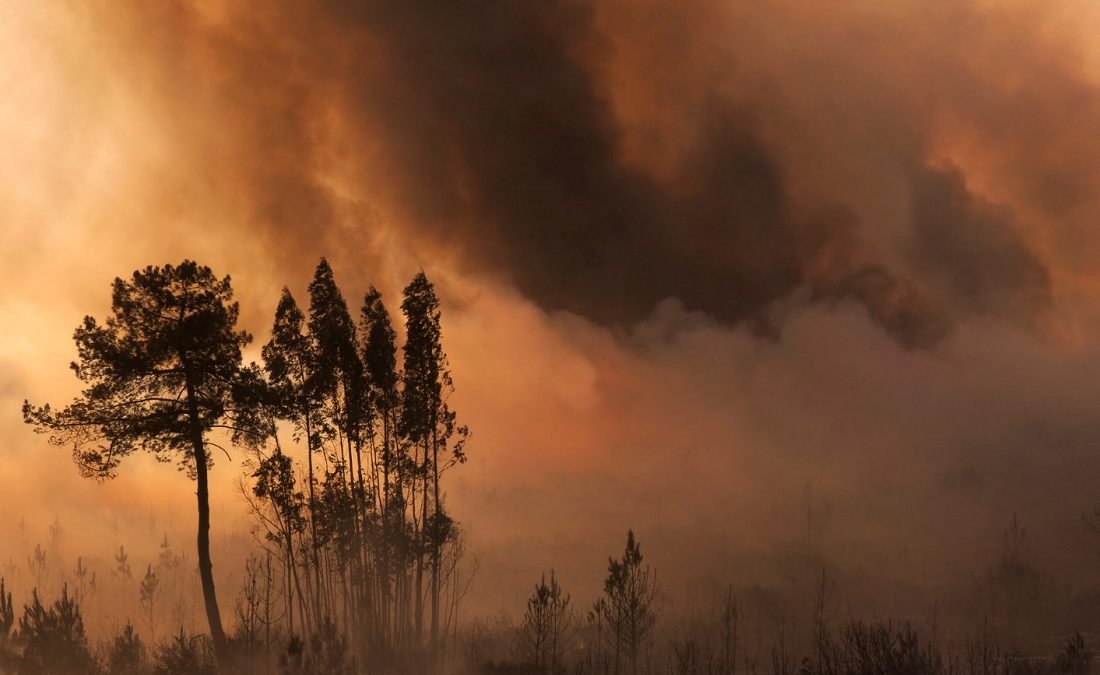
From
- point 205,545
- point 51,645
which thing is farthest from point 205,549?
point 51,645

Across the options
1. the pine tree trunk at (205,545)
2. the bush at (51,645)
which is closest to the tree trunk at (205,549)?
the pine tree trunk at (205,545)

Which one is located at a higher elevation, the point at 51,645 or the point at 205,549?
the point at 205,549

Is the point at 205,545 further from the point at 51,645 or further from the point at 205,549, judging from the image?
the point at 51,645

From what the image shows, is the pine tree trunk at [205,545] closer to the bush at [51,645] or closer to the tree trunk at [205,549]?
the tree trunk at [205,549]

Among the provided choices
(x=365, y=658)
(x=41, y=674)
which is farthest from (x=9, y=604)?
(x=365, y=658)

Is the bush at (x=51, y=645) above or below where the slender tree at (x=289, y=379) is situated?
below

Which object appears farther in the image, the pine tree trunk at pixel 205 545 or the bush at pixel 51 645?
the bush at pixel 51 645

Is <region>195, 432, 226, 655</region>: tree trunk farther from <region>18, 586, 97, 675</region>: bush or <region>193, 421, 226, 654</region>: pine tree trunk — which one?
<region>18, 586, 97, 675</region>: bush

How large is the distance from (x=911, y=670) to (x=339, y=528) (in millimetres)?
31442

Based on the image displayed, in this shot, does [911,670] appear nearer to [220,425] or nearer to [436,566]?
[436,566]

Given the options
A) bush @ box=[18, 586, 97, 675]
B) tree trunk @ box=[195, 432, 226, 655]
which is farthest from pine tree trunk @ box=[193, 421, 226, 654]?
bush @ box=[18, 586, 97, 675]

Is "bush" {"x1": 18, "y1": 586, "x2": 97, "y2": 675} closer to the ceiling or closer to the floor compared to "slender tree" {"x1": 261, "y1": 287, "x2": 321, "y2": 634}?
closer to the floor

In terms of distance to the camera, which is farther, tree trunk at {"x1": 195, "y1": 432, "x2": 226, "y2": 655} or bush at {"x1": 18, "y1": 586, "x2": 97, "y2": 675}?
bush at {"x1": 18, "y1": 586, "x2": 97, "y2": 675}

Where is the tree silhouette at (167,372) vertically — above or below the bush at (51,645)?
above
